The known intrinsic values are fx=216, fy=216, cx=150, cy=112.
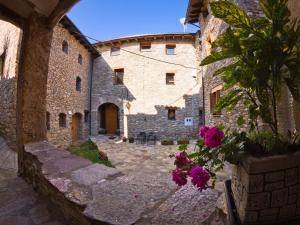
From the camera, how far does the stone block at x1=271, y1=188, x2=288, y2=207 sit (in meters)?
1.08

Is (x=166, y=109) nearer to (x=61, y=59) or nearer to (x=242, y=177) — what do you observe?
(x=61, y=59)

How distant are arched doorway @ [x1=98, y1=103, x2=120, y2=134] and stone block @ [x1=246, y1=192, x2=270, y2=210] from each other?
14.3m

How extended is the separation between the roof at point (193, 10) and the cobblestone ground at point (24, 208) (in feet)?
28.6

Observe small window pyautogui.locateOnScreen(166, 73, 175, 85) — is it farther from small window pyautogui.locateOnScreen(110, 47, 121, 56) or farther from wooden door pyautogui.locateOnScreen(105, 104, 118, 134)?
wooden door pyautogui.locateOnScreen(105, 104, 118, 134)

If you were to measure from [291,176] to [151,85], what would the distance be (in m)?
13.1

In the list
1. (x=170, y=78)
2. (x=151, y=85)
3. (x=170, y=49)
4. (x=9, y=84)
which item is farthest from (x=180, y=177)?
(x=170, y=49)

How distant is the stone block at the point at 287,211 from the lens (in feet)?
3.62

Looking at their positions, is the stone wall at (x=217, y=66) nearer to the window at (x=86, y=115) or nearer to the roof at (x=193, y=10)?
the roof at (x=193, y=10)

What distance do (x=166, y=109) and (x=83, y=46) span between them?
21.1ft

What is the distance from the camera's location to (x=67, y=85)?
11.0 meters

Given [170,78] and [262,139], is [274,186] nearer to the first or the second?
[262,139]

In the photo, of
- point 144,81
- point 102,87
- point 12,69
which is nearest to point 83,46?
point 102,87

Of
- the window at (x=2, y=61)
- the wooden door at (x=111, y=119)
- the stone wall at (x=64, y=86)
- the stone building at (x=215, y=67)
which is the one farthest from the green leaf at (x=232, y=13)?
the wooden door at (x=111, y=119)

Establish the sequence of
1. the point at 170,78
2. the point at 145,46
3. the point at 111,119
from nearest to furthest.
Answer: the point at 170,78 → the point at 145,46 → the point at 111,119
